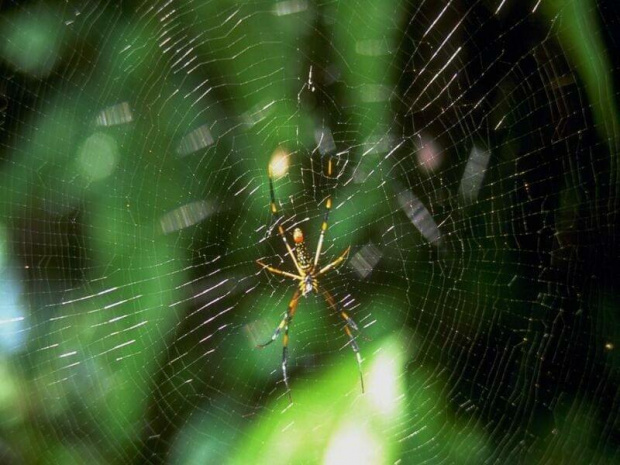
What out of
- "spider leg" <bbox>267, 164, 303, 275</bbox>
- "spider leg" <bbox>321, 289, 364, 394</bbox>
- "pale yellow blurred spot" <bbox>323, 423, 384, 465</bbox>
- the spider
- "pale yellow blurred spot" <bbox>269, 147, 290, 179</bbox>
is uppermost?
"pale yellow blurred spot" <bbox>269, 147, 290, 179</bbox>

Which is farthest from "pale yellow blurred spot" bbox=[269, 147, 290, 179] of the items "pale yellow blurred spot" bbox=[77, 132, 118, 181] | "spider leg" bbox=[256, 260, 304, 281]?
"pale yellow blurred spot" bbox=[77, 132, 118, 181]

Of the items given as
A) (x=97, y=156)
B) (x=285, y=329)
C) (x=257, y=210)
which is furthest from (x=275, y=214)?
(x=97, y=156)

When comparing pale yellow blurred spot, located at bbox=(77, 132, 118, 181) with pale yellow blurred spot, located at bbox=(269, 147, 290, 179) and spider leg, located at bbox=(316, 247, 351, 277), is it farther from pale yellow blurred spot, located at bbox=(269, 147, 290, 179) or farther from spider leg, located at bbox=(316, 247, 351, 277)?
spider leg, located at bbox=(316, 247, 351, 277)

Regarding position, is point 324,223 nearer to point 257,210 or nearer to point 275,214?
point 275,214

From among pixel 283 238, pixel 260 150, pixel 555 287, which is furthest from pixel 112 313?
pixel 555 287

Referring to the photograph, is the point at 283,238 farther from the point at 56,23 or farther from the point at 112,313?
the point at 56,23

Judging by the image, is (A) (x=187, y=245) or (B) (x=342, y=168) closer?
(A) (x=187, y=245)

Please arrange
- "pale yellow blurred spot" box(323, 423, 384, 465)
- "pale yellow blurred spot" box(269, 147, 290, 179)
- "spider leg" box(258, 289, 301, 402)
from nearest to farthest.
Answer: "pale yellow blurred spot" box(323, 423, 384, 465) → "pale yellow blurred spot" box(269, 147, 290, 179) → "spider leg" box(258, 289, 301, 402)
